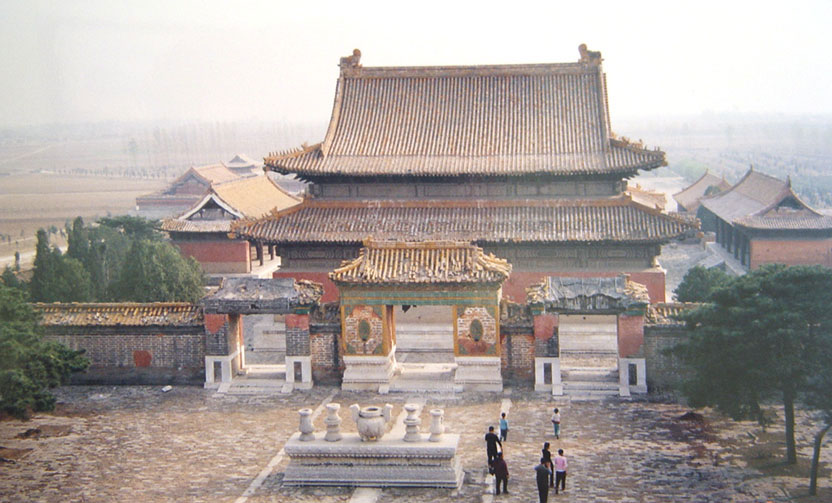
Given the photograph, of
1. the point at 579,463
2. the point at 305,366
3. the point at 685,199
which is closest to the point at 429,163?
the point at 305,366

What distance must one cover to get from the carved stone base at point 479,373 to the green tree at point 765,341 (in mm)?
5975

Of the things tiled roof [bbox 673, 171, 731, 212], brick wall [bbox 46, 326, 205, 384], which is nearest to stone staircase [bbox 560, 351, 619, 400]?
brick wall [bbox 46, 326, 205, 384]

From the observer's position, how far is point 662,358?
24.4m

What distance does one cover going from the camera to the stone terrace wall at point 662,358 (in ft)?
79.7

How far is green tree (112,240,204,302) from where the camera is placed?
32.1 m

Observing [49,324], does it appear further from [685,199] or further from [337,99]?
[685,199]

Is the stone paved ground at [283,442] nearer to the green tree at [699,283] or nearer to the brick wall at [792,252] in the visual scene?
the green tree at [699,283]

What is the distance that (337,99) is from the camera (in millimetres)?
36656

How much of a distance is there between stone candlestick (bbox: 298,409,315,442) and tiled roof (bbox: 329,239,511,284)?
6525 millimetres

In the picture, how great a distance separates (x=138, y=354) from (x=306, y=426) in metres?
9.24

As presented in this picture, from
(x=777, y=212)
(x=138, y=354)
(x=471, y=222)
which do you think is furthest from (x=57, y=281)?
(x=777, y=212)

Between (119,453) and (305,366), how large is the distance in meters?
6.31

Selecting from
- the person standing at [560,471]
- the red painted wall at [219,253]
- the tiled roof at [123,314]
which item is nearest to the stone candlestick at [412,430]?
the person standing at [560,471]

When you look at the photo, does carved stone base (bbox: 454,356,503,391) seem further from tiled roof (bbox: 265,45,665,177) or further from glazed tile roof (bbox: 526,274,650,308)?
A: tiled roof (bbox: 265,45,665,177)
